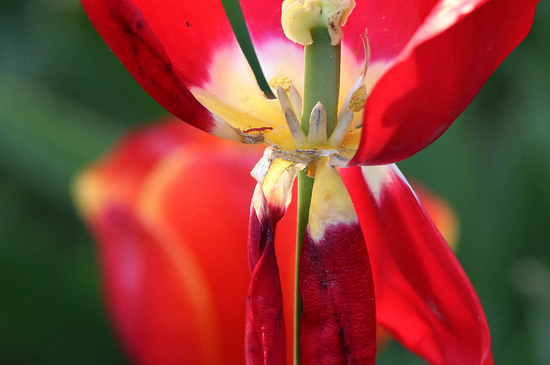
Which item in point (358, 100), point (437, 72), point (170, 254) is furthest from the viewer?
point (170, 254)

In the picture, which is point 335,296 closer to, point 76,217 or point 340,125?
point 340,125

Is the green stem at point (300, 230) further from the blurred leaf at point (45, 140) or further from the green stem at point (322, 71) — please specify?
the blurred leaf at point (45, 140)

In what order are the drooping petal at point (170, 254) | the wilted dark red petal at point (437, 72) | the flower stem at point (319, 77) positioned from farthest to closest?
the drooping petal at point (170, 254) < the flower stem at point (319, 77) < the wilted dark red petal at point (437, 72)

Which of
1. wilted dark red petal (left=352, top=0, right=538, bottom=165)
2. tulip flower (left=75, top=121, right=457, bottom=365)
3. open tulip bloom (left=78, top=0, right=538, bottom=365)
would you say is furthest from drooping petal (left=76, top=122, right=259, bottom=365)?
wilted dark red petal (left=352, top=0, right=538, bottom=165)

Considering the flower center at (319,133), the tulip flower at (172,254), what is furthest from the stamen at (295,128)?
the tulip flower at (172,254)

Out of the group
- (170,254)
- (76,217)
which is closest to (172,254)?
(170,254)

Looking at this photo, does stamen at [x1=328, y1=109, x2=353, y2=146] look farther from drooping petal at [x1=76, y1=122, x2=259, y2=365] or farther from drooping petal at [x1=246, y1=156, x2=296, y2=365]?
drooping petal at [x1=76, y1=122, x2=259, y2=365]
